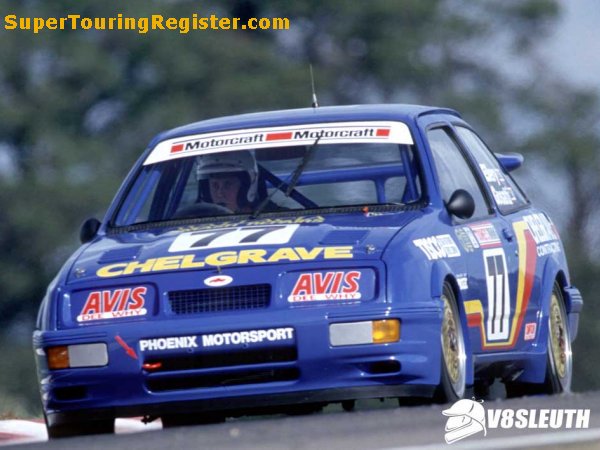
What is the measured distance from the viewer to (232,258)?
649 centimetres

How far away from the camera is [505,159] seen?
9.53 meters

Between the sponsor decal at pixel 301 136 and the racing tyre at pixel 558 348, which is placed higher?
the sponsor decal at pixel 301 136

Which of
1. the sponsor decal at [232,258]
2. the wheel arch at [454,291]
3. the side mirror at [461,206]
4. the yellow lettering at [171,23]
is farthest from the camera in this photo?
the yellow lettering at [171,23]

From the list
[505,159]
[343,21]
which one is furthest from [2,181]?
[505,159]

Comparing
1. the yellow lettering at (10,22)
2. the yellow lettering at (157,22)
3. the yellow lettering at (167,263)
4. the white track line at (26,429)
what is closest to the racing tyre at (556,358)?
the white track line at (26,429)

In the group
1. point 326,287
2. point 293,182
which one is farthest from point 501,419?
point 293,182

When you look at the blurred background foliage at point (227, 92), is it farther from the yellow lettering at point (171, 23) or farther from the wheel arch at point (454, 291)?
the wheel arch at point (454, 291)

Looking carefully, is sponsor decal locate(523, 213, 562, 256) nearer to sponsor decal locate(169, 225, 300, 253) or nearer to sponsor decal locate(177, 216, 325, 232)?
sponsor decal locate(177, 216, 325, 232)

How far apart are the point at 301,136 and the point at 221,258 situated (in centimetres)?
134

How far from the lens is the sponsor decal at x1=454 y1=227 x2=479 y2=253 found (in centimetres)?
729

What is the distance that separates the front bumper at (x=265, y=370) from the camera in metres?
6.24

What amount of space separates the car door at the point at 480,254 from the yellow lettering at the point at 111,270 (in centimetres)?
139

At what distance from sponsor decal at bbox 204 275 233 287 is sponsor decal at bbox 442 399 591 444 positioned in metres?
1.04

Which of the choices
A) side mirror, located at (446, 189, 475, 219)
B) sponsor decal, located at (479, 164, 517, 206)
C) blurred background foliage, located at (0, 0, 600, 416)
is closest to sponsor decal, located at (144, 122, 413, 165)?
side mirror, located at (446, 189, 475, 219)
